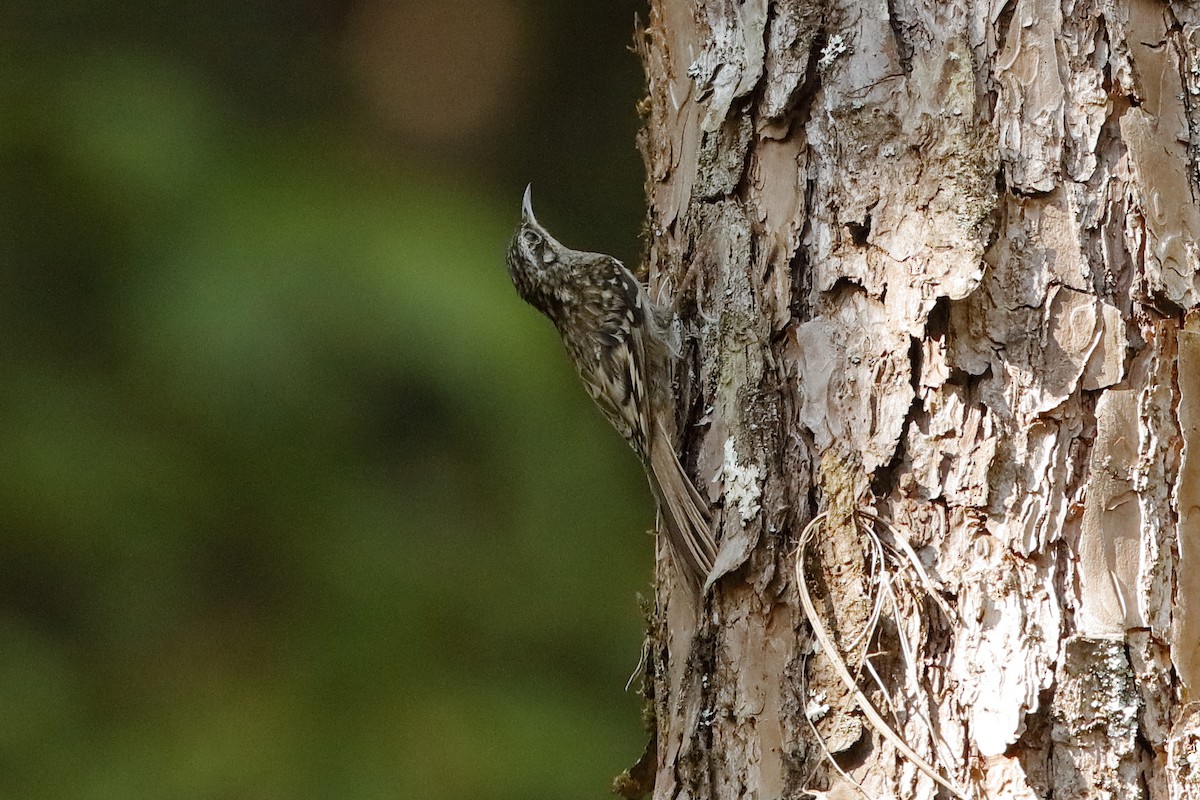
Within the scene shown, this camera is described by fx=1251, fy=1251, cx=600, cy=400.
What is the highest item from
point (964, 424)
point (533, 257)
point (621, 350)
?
point (533, 257)

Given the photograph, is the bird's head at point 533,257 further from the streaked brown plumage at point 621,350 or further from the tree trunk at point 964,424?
the tree trunk at point 964,424

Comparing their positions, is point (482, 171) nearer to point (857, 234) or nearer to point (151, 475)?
point (151, 475)

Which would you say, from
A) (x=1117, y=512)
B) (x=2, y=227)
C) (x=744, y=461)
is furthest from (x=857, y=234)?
(x=2, y=227)

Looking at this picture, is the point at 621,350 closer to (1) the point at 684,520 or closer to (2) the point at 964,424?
(1) the point at 684,520

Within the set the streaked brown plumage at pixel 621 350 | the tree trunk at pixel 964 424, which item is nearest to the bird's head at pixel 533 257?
the streaked brown plumage at pixel 621 350

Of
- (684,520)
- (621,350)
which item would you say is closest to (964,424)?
(684,520)

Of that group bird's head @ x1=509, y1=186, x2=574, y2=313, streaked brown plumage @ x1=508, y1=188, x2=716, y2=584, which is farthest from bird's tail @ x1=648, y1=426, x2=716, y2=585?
bird's head @ x1=509, y1=186, x2=574, y2=313
